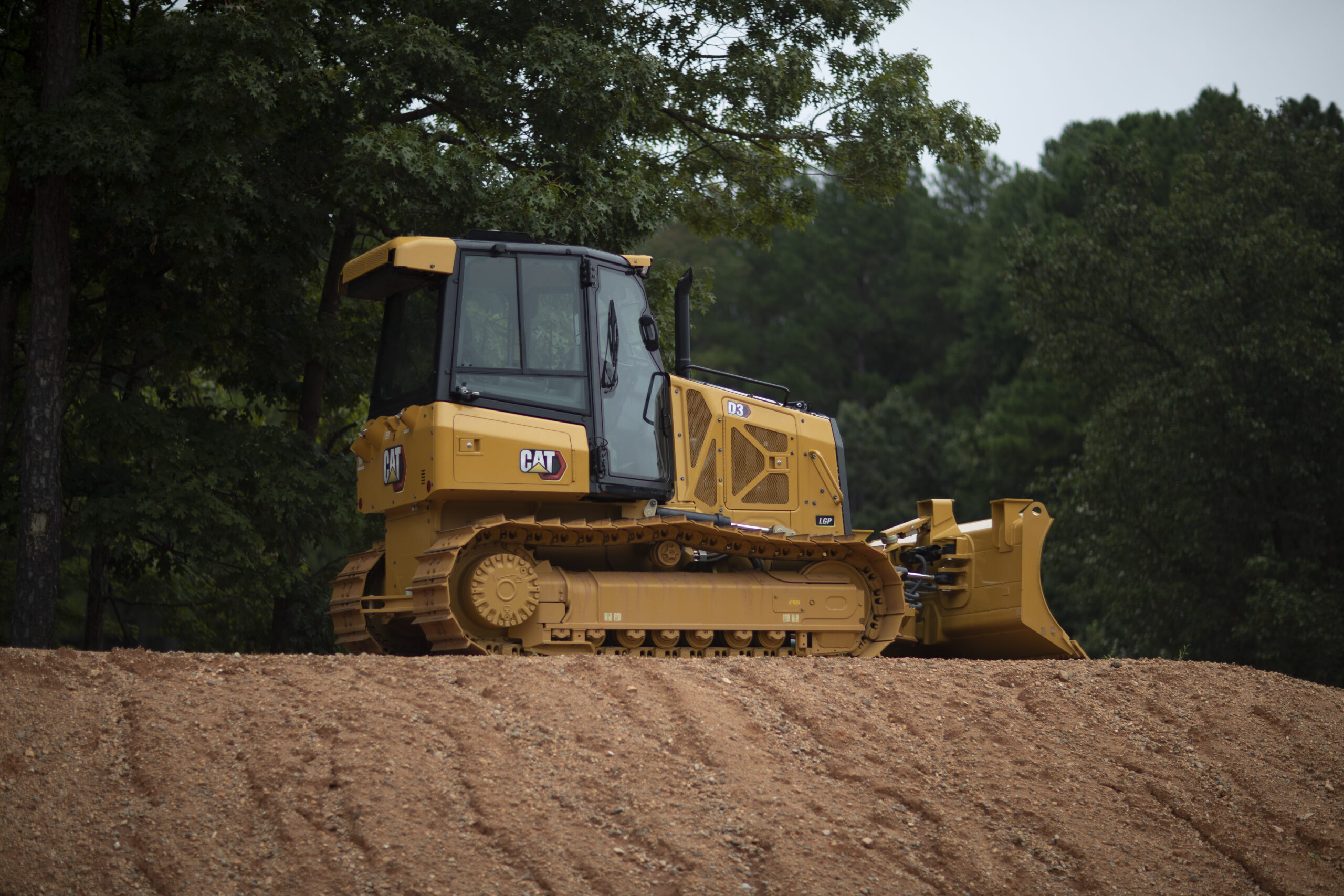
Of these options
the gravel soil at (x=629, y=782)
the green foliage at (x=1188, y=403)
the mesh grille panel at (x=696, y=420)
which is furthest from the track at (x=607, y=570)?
the green foliage at (x=1188, y=403)

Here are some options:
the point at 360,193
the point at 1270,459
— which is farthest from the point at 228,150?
the point at 1270,459

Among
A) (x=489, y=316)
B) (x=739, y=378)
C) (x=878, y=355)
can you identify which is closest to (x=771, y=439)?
(x=739, y=378)

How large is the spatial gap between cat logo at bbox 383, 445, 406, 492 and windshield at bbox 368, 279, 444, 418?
39cm

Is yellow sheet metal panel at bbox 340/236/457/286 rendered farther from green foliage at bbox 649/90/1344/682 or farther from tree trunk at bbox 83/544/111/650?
green foliage at bbox 649/90/1344/682

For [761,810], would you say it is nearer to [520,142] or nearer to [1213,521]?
[520,142]

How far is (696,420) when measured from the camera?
11.6 metres

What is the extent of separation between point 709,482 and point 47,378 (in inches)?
280

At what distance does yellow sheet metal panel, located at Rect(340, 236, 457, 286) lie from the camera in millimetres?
10336

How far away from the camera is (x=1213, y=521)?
90.1 ft

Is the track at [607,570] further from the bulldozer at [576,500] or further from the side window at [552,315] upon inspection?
the side window at [552,315]

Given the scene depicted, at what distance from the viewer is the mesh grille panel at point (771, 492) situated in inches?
468

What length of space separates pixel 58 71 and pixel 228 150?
197 cm

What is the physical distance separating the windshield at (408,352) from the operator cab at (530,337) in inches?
0.5

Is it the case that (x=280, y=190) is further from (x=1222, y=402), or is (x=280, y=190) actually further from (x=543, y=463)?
(x=1222, y=402)
